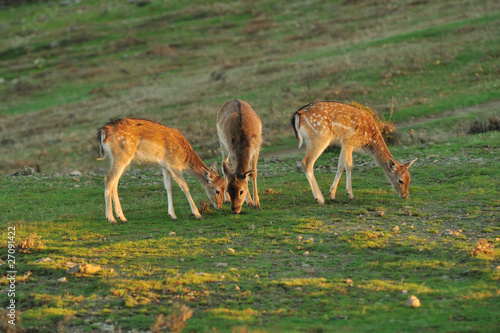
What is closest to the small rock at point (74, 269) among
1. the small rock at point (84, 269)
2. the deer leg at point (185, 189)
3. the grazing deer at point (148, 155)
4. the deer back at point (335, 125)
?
the small rock at point (84, 269)

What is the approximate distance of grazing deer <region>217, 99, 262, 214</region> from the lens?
12.5 m

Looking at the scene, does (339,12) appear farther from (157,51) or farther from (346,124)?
(346,124)

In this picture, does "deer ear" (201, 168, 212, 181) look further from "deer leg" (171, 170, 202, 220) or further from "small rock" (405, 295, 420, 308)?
"small rock" (405, 295, 420, 308)

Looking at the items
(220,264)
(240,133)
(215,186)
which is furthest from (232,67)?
(220,264)

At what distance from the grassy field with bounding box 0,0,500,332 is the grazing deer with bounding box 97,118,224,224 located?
0.55 meters

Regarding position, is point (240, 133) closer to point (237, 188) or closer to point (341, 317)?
point (237, 188)

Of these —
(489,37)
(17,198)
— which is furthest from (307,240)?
(489,37)

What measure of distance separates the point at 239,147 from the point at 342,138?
8.50ft

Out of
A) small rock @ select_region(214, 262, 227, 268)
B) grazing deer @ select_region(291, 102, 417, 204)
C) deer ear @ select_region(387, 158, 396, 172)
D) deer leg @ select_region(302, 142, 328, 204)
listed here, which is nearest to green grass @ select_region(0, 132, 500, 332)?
small rock @ select_region(214, 262, 227, 268)

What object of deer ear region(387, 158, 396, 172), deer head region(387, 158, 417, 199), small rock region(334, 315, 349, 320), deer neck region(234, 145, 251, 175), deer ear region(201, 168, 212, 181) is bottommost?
deer head region(387, 158, 417, 199)

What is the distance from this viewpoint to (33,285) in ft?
27.7

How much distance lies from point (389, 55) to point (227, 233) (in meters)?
22.7

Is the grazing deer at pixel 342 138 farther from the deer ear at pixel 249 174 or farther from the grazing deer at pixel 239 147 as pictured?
the deer ear at pixel 249 174

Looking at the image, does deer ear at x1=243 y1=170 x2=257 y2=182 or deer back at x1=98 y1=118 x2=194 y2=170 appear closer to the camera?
deer back at x1=98 y1=118 x2=194 y2=170
